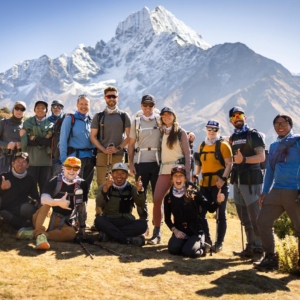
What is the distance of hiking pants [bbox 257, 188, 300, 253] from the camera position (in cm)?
672

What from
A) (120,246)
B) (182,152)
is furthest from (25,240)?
(182,152)

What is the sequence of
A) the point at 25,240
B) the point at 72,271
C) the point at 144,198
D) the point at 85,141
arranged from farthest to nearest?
the point at 85,141 → the point at 144,198 → the point at 25,240 → the point at 72,271

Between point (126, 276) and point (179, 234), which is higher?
point (179, 234)

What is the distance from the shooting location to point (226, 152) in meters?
8.40

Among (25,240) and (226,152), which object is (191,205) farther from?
(25,240)

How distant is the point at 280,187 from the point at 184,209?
2131 millimetres

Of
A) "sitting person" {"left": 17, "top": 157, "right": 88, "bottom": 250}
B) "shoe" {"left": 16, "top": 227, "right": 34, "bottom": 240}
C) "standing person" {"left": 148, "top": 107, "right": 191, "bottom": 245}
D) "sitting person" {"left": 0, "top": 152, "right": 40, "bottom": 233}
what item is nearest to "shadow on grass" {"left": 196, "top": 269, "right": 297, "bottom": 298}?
"standing person" {"left": 148, "top": 107, "right": 191, "bottom": 245}

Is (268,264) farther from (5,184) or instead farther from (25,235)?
(5,184)

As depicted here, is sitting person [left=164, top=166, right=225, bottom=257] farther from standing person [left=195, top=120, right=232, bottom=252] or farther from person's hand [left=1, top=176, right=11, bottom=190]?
person's hand [left=1, top=176, right=11, bottom=190]

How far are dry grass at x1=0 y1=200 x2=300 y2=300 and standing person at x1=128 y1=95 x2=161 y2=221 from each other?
1795 millimetres

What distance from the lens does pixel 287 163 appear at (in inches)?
269

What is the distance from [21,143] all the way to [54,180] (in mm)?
2003

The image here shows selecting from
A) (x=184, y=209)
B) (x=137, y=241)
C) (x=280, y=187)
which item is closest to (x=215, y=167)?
(x=184, y=209)

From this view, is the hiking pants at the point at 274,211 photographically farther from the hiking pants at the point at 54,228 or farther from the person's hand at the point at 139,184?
the hiking pants at the point at 54,228
